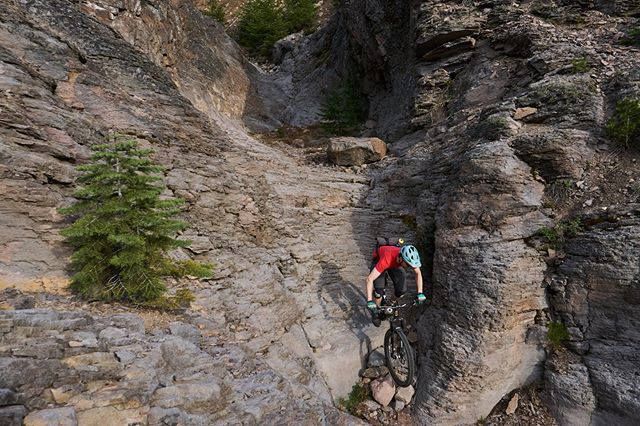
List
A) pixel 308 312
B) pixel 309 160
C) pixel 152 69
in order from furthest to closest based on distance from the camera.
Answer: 1. pixel 309 160
2. pixel 152 69
3. pixel 308 312

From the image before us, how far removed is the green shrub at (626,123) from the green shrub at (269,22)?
3129cm

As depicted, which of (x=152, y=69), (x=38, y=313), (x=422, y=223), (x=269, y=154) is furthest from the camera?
(x=269, y=154)

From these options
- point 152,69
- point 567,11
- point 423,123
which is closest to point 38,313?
point 152,69

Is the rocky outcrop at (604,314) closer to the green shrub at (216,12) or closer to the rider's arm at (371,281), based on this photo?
the rider's arm at (371,281)

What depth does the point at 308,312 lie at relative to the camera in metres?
7.97

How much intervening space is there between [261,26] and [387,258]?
108 ft

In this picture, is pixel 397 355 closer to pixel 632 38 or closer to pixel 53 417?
pixel 53 417

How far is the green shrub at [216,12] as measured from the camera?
36.1m

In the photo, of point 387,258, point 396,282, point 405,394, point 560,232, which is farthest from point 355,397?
point 560,232

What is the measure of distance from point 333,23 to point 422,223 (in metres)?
23.8

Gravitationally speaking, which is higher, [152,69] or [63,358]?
[152,69]

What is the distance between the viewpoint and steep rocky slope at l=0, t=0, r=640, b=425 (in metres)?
4.39

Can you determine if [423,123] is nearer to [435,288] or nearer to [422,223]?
[422,223]

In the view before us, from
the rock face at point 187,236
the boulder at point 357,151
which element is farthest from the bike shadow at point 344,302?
the boulder at point 357,151
